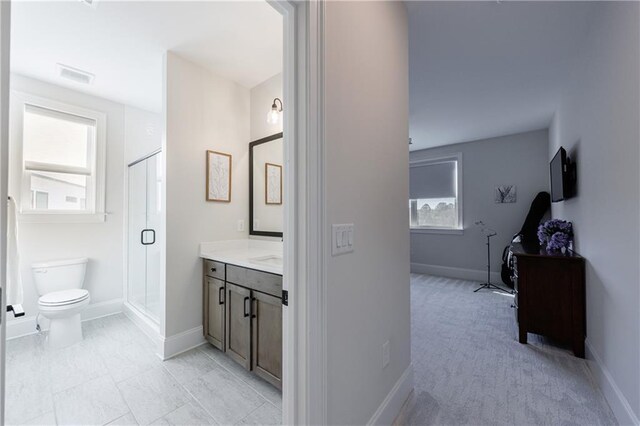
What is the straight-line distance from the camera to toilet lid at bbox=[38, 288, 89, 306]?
2406 mm

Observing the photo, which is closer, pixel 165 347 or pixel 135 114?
pixel 165 347

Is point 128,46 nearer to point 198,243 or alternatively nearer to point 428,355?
point 198,243

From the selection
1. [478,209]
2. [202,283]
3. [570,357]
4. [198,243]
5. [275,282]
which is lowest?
[570,357]

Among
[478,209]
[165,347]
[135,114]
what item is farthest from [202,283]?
[478,209]

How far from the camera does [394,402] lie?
5.17ft

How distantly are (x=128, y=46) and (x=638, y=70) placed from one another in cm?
336

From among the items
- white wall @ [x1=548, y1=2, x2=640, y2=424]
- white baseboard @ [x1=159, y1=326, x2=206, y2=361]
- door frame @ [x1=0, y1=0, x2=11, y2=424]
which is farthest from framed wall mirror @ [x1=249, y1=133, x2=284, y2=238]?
white wall @ [x1=548, y1=2, x2=640, y2=424]

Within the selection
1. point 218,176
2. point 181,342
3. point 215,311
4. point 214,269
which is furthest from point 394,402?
point 218,176

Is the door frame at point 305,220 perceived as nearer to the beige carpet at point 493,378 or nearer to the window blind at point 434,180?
the beige carpet at point 493,378

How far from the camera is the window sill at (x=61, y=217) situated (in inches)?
106

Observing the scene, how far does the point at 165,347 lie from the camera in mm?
2254

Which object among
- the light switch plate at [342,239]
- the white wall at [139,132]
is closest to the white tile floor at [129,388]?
the light switch plate at [342,239]

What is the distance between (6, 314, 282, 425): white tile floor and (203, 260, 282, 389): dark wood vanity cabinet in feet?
0.50

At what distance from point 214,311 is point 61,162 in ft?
7.94
